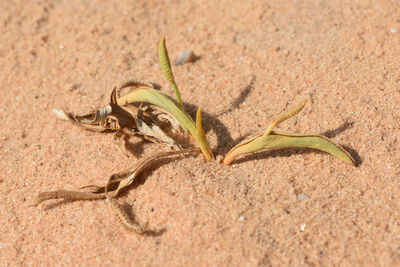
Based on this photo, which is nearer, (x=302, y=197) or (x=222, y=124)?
(x=302, y=197)

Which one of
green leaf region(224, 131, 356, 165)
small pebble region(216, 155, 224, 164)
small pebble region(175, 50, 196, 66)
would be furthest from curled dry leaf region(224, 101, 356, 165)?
small pebble region(175, 50, 196, 66)

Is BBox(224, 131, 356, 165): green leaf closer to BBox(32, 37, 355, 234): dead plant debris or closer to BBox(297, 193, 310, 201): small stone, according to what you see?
BBox(32, 37, 355, 234): dead plant debris

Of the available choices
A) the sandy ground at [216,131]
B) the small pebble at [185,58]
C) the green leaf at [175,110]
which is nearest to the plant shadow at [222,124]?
the sandy ground at [216,131]

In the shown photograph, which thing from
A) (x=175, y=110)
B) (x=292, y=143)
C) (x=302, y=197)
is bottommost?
(x=302, y=197)

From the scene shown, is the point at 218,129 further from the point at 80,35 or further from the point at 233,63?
the point at 80,35

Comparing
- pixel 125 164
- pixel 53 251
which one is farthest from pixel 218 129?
pixel 53 251

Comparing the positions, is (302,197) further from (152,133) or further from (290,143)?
(152,133)

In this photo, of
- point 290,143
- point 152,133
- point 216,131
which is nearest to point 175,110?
point 152,133
